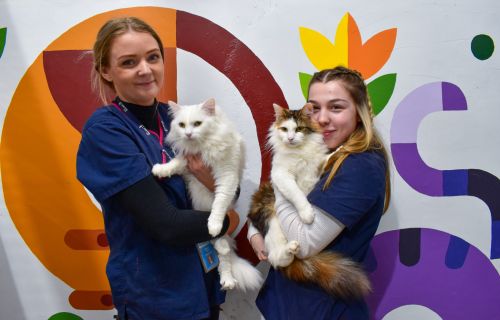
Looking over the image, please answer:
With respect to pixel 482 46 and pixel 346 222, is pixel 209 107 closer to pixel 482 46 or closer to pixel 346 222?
pixel 346 222

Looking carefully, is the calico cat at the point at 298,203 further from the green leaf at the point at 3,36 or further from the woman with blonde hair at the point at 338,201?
the green leaf at the point at 3,36

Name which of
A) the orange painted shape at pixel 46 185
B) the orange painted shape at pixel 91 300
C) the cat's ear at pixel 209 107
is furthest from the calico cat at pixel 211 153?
the orange painted shape at pixel 91 300

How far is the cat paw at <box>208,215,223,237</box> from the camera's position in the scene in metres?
1.30

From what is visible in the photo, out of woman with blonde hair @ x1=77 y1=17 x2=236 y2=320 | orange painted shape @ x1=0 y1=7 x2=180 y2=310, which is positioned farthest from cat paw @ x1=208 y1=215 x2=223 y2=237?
orange painted shape @ x1=0 y1=7 x2=180 y2=310

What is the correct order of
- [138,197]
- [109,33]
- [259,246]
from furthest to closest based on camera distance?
[259,246] < [109,33] < [138,197]

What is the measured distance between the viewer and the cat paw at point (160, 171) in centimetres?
132

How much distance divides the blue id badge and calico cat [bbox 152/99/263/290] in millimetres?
29

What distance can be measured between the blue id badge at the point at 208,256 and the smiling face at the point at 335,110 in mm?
709

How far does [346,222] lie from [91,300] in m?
1.69

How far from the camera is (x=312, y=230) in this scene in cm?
125

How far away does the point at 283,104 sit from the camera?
76.2 inches

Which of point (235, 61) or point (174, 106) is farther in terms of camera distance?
point (235, 61)

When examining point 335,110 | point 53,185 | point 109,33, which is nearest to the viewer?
point 109,33

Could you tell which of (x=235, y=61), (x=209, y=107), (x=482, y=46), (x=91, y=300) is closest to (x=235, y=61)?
(x=235, y=61)
